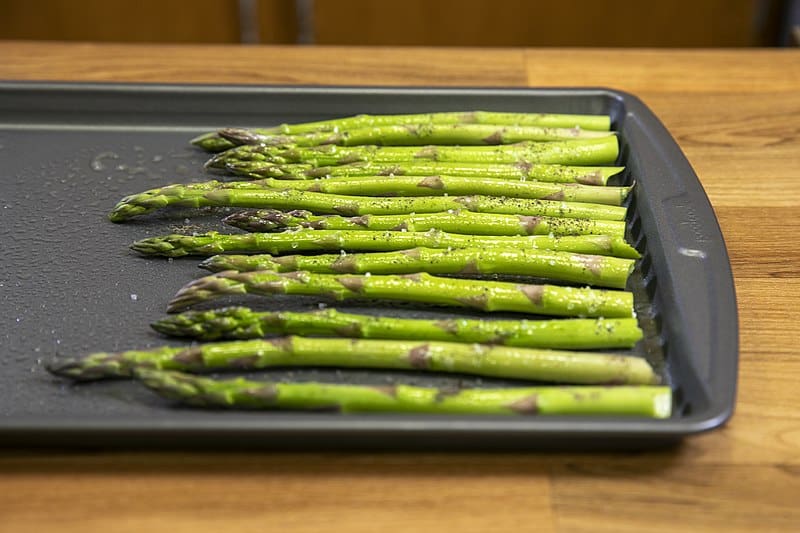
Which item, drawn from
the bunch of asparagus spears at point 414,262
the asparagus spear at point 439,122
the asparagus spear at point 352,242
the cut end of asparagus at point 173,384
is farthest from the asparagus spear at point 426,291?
the asparagus spear at point 439,122

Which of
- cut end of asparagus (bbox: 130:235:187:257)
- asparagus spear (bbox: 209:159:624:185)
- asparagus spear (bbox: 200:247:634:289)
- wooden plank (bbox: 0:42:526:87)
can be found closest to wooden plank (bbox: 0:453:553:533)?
asparagus spear (bbox: 200:247:634:289)

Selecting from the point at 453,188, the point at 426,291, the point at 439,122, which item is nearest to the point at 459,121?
the point at 439,122

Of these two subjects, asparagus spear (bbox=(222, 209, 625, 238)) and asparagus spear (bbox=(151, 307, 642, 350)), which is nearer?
asparagus spear (bbox=(151, 307, 642, 350))

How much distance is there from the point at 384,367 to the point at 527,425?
Answer: 13.3 inches

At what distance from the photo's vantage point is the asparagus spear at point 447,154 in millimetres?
2418

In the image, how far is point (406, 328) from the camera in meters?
1.83

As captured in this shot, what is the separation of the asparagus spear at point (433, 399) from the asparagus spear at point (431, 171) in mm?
783

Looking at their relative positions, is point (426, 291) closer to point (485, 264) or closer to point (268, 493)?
point (485, 264)

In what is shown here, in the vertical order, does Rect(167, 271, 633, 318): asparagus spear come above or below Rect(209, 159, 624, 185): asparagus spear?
below

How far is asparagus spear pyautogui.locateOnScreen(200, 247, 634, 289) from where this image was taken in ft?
6.62

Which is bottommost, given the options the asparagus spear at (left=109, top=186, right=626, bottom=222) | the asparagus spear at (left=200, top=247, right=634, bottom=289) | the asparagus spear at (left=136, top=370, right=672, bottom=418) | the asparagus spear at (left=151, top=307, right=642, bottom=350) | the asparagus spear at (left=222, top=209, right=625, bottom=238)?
the asparagus spear at (left=136, top=370, right=672, bottom=418)

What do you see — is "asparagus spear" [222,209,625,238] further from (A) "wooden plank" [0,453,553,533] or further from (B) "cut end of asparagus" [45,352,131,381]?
(A) "wooden plank" [0,453,553,533]

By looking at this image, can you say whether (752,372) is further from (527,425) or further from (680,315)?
(527,425)

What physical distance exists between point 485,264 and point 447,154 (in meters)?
0.50
